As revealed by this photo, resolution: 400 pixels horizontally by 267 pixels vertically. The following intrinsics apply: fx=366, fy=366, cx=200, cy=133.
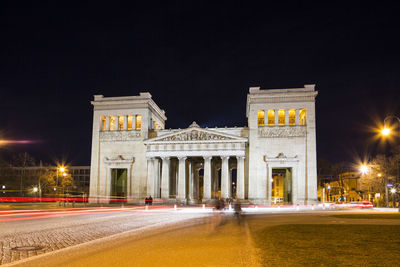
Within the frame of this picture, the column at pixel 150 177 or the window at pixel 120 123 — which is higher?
the window at pixel 120 123

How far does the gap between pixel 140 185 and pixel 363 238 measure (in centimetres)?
5620

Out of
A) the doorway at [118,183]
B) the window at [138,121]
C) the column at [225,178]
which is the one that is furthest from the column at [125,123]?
the column at [225,178]

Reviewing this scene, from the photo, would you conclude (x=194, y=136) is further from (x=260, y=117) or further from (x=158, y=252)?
(x=158, y=252)

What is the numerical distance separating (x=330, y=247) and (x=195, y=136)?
53104 mm

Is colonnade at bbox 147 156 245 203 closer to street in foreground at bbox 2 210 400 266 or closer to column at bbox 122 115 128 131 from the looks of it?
column at bbox 122 115 128 131

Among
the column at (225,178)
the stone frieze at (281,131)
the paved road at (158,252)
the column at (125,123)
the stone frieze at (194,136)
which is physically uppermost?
the column at (125,123)

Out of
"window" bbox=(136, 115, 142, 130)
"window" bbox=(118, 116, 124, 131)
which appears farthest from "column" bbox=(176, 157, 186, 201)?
"window" bbox=(118, 116, 124, 131)

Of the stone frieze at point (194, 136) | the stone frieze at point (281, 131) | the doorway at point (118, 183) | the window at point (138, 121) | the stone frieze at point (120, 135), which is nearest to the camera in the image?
the stone frieze at point (281, 131)

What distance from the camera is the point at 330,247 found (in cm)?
1252

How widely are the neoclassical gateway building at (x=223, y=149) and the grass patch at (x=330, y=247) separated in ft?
152

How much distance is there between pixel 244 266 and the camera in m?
9.89

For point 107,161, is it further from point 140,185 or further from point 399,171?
point 399,171

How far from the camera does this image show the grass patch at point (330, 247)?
33.7ft

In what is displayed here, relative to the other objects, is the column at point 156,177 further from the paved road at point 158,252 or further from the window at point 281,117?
the paved road at point 158,252
